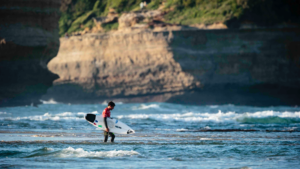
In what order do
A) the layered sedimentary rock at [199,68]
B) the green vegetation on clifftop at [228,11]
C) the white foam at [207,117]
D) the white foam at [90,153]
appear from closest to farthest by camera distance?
the white foam at [90,153] < the white foam at [207,117] < the layered sedimentary rock at [199,68] < the green vegetation on clifftop at [228,11]

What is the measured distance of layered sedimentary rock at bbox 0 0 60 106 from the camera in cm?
3244

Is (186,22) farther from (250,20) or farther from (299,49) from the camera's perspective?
(299,49)

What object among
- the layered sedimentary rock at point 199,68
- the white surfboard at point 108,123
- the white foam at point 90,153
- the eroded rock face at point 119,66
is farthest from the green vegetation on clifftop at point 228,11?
the white foam at point 90,153

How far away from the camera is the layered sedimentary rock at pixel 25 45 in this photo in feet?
106

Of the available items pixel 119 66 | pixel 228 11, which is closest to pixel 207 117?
pixel 119 66

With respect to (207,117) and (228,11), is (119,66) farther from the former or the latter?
(207,117)

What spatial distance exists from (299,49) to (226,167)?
45392 millimetres

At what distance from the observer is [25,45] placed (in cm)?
3294

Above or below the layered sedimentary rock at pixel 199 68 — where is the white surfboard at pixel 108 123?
below

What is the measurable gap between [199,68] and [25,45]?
72.0 ft

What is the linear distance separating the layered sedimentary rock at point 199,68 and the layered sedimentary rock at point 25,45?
1538 centimetres

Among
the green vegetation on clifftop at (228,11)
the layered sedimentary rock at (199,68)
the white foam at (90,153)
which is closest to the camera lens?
the white foam at (90,153)

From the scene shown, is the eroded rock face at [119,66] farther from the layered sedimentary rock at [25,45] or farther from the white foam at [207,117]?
the white foam at [207,117]

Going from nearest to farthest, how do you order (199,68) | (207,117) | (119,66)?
(207,117) < (199,68) < (119,66)
